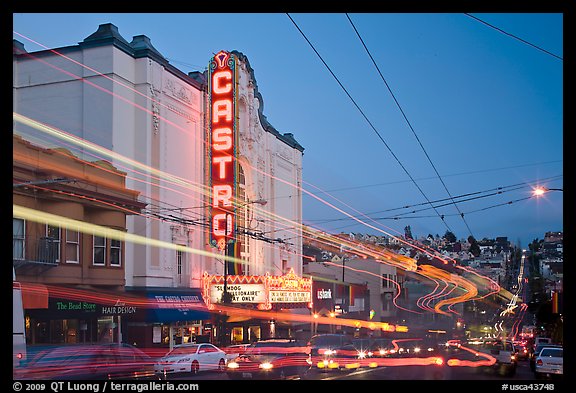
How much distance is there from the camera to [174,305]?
33.8 metres

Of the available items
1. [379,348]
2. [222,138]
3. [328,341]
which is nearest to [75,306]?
[328,341]

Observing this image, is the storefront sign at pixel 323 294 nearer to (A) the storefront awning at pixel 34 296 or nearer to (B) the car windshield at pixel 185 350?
(B) the car windshield at pixel 185 350

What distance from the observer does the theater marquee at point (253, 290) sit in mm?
37625

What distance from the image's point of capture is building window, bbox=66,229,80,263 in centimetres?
2731

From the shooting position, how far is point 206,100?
37875 millimetres

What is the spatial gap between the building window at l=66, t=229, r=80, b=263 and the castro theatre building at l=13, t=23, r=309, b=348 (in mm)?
3503

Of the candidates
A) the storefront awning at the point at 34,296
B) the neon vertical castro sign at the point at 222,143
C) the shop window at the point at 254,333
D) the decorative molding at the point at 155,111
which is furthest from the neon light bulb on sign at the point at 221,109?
the storefront awning at the point at 34,296

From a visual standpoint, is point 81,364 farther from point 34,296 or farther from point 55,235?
point 55,235

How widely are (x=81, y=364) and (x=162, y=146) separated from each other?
20446mm

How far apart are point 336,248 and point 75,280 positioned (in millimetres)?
50158

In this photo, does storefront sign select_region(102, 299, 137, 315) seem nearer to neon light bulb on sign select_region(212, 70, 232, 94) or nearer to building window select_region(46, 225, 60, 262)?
building window select_region(46, 225, 60, 262)

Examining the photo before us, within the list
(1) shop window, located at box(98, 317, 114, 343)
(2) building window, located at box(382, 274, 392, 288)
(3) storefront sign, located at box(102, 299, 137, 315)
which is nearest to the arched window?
(3) storefront sign, located at box(102, 299, 137, 315)
